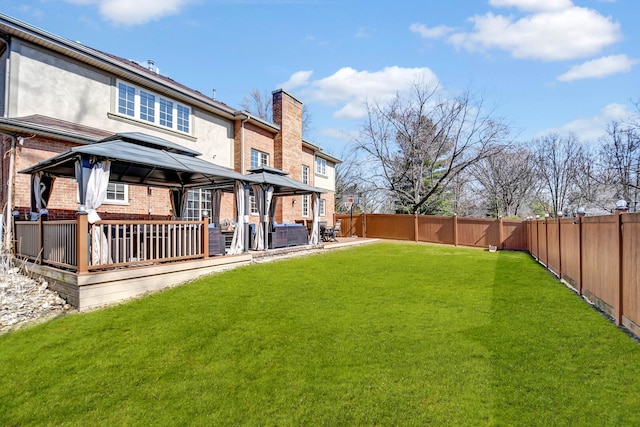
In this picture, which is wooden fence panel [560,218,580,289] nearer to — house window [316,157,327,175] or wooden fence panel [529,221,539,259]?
wooden fence panel [529,221,539,259]

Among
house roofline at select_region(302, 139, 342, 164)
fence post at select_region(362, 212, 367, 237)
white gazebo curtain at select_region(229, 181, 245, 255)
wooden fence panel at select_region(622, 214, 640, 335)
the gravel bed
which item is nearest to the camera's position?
wooden fence panel at select_region(622, 214, 640, 335)

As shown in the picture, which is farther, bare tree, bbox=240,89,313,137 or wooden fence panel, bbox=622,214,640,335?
bare tree, bbox=240,89,313,137

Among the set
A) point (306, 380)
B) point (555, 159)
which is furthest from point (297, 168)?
point (555, 159)

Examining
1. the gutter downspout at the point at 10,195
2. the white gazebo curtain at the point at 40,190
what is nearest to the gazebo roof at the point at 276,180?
the white gazebo curtain at the point at 40,190

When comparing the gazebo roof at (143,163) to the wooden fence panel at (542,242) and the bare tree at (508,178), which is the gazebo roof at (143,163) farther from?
the bare tree at (508,178)

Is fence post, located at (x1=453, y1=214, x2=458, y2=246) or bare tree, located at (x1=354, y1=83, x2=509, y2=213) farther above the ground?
bare tree, located at (x1=354, y1=83, x2=509, y2=213)

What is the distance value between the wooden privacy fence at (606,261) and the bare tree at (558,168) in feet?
81.1

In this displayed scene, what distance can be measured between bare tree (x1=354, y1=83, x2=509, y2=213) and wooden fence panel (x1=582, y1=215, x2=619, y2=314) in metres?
16.4

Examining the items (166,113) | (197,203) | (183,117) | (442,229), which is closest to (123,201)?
(197,203)

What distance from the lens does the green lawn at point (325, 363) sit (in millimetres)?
2807

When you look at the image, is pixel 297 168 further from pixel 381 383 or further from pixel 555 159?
pixel 555 159

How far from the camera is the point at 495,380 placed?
318cm

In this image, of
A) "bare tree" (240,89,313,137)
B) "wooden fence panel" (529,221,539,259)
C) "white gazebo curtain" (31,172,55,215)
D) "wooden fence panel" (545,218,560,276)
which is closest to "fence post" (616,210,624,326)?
"wooden fence panel" (545,218,560,276)

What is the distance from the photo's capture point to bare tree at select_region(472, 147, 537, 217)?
94.0ft
